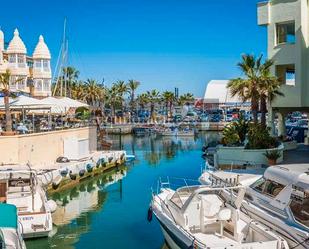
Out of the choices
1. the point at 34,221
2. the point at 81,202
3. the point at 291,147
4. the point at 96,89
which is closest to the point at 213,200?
→ the point at 34,221

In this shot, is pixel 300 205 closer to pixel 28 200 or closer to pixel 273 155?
pixel 28 200

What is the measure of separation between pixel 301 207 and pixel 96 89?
280 feet

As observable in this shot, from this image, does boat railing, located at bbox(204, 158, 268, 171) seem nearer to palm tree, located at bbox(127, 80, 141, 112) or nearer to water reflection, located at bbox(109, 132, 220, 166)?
water reflection, located at bbox(109, 132, 220, 166)

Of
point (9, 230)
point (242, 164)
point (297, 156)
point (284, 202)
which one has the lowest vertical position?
point (9, 230)

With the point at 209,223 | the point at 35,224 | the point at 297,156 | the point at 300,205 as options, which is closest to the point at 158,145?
the point at 297,156

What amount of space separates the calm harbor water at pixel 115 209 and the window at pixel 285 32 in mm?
12886

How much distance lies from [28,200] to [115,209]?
22.8ft

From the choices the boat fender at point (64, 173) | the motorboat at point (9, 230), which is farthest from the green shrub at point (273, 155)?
the motorboat at point (9, 230)

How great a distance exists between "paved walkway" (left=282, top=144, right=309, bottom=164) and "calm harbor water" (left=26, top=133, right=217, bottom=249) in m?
7.96

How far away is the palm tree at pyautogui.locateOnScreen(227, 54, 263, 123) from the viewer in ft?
112

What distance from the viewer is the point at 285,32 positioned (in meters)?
37.1

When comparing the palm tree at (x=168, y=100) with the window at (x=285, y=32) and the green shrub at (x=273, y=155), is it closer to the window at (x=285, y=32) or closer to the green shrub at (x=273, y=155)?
the window at (x=285, y=32)

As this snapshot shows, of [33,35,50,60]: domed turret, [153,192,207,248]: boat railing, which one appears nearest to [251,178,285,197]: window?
[153,192,207,248]: boat railing

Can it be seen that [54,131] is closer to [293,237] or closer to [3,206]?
[3,206]
